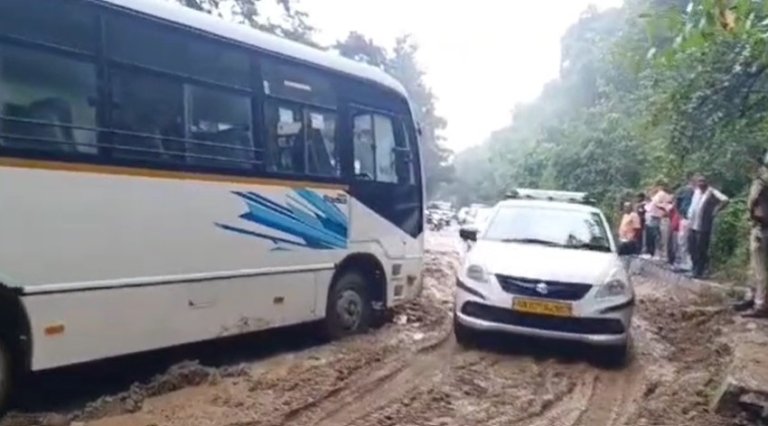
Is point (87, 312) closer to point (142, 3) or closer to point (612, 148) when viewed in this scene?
point (142, 3)

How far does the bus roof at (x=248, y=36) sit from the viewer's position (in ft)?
19.7

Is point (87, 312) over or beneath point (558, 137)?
beneath

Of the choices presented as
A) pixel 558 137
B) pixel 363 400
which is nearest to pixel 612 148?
pixel 558 137

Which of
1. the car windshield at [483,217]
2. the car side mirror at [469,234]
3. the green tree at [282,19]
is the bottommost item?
the car side mirror at [469,234]

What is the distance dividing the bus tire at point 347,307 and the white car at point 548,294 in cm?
122

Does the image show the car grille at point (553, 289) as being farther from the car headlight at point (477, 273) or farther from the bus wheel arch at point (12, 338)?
the bus wheel arch at point (12, 338)

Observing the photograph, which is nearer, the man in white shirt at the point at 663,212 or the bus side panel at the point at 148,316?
the bus side panel at the point at 148,316

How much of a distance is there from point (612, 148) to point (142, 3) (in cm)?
2281

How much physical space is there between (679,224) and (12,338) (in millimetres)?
12838

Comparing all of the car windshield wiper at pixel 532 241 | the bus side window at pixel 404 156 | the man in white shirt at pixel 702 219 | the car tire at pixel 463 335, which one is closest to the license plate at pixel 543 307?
the car tire at pixel 463 335

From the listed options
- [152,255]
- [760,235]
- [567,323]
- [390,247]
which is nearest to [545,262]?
[567,323]

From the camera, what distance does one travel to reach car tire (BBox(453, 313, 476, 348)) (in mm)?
8055

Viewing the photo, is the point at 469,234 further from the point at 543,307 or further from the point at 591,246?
the point at 543,307

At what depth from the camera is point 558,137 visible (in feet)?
118
